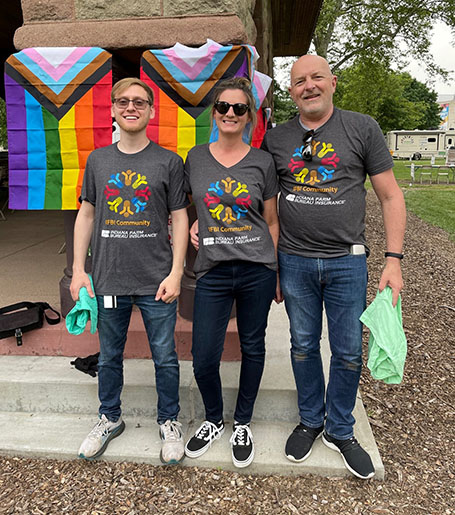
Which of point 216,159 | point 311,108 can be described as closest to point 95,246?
point 216,159

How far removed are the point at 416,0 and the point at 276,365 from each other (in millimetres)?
14263

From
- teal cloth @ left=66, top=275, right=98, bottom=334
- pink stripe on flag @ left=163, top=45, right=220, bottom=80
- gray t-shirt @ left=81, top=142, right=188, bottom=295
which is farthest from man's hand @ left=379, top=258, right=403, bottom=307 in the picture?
pink stripe on flag @ left=163, top=45, right=220, bottom=80

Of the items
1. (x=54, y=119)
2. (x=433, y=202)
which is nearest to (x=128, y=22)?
(x=54, y=119)

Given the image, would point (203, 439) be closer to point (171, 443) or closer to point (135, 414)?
point (171, 443)

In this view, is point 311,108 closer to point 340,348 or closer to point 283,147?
point 283,147

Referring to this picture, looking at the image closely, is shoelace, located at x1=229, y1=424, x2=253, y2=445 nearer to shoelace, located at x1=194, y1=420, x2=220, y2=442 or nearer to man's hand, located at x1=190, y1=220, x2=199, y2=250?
shoelace, located at x1=194, y1=420, x2=220, y2=442

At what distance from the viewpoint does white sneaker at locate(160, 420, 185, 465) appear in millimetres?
2566

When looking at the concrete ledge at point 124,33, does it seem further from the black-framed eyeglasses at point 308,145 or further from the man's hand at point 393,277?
the man's hand at point 393,277

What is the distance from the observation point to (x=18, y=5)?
6.84 m

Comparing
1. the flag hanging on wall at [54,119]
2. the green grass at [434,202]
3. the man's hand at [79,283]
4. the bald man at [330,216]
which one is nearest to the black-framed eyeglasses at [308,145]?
the bald man at [330,216]

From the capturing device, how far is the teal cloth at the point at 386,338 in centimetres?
230

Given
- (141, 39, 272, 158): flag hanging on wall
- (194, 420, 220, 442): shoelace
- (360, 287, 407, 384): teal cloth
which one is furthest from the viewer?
(141, 39, 272, 158): flag hanging on wall

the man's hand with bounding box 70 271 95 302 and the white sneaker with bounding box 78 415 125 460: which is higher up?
the man's hand with bounding box 70 271 95 302

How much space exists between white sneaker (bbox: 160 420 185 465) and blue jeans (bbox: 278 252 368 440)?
704mm
